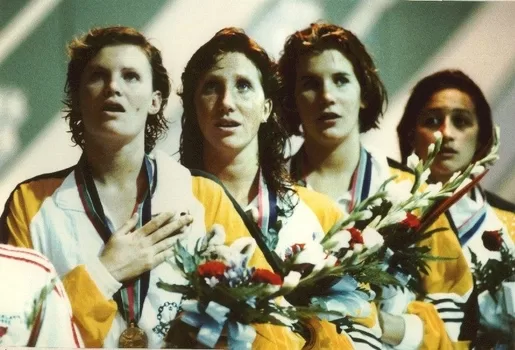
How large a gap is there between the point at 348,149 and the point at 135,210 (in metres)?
0.70

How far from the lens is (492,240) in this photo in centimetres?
241

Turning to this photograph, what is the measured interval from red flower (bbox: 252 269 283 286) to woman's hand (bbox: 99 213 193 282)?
0.89ft

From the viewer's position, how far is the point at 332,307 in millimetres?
2264

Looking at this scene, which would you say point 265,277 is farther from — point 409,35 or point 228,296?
point 409,35

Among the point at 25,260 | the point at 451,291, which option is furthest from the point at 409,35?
the point at 25,260

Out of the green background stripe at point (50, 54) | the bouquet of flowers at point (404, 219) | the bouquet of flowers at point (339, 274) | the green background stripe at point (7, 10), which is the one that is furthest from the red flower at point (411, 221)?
the green background stripe at point (7, 10)

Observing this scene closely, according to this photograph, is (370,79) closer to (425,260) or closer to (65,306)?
(425,260)

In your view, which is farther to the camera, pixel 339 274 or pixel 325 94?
pixel 325 94

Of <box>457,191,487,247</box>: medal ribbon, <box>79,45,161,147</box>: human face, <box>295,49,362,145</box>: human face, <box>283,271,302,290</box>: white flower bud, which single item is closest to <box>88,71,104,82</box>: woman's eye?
<box>79,45,161,147</box>: human face

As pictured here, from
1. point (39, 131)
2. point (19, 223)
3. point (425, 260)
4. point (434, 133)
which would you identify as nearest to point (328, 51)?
point (434, 133)

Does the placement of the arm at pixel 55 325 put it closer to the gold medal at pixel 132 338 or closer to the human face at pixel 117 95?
the gold medal at pixel 132 338

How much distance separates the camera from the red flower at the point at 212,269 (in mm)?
2156

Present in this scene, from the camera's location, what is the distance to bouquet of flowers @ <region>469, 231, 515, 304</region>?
2.39m

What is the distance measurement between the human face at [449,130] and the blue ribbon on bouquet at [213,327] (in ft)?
2.63
